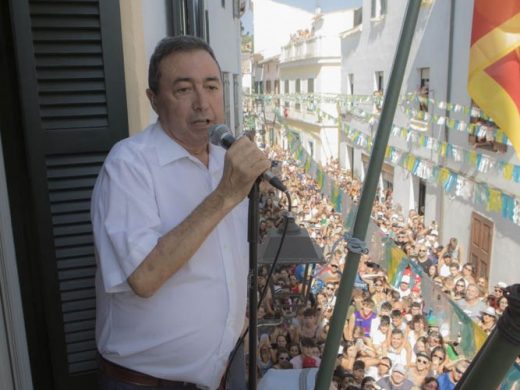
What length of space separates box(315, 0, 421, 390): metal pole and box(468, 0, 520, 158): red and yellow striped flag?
6.06 ft

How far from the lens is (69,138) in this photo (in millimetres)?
2322

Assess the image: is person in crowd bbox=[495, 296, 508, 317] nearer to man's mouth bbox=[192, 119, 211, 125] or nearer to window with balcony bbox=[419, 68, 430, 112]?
man's mouth bbox=[192, 119, 211, 125]

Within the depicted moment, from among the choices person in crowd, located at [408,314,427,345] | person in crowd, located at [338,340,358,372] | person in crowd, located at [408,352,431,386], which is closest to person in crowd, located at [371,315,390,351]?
person in crowd, located at [408,314,427,345]

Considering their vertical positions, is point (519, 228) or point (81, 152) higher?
point (81, 152)

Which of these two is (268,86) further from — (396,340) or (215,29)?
(396,340)

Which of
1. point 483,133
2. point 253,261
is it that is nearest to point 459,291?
point 483,133

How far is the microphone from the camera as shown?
1349 mm

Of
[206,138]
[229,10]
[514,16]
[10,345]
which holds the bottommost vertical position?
[10,345]

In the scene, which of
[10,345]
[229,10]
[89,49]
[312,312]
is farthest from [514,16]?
[229,10]

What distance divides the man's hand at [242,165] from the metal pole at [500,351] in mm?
752

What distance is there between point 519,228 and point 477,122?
2081 mm

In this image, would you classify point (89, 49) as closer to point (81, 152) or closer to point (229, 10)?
point (81, 152)

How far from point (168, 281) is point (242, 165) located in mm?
476

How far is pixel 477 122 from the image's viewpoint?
32.5 ft
